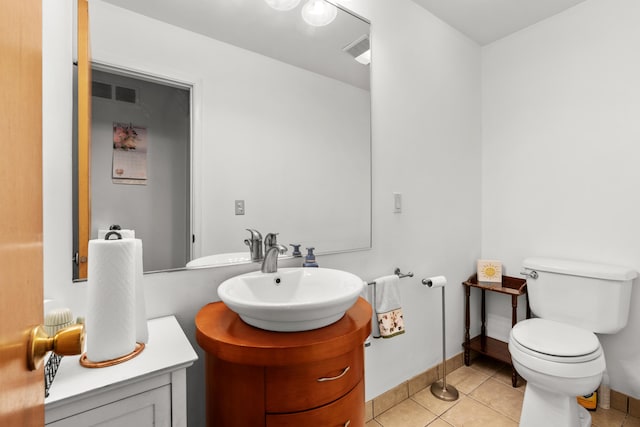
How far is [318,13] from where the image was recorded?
5.08 ft

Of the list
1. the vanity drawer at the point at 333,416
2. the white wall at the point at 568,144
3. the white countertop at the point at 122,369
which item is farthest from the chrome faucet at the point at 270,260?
the white wall at the point at 568,144

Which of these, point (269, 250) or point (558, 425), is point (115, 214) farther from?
point (558, 425)

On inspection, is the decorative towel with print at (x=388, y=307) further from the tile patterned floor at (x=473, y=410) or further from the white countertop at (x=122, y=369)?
the white countertop at (x=122, y=369)

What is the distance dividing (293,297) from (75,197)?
0.81 m

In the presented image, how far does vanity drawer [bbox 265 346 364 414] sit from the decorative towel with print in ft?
2.37

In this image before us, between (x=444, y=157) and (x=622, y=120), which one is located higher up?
(x=622, y=120)

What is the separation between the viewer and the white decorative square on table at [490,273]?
2.17 meters

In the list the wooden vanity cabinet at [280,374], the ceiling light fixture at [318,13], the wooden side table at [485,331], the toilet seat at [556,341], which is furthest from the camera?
the wooden side table at [485,331]

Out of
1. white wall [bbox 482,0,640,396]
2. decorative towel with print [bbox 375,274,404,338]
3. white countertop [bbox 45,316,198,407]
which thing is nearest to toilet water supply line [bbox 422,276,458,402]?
decorative towel with print [bbox 375,274,404,338]

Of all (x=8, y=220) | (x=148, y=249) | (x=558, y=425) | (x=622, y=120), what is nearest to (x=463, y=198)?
(x=622, y=120)

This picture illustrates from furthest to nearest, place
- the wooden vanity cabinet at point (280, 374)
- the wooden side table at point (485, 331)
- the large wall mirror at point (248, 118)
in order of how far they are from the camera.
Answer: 1. the wooden side table at point (485, 331)
2. the large wall mirror at point (248, 118)
3. the wooden vanity cabinet at point (280, 374)

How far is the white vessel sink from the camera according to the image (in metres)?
0.86

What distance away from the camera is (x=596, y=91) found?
1841 millimetres

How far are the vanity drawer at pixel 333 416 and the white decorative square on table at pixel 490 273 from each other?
1539 mm
